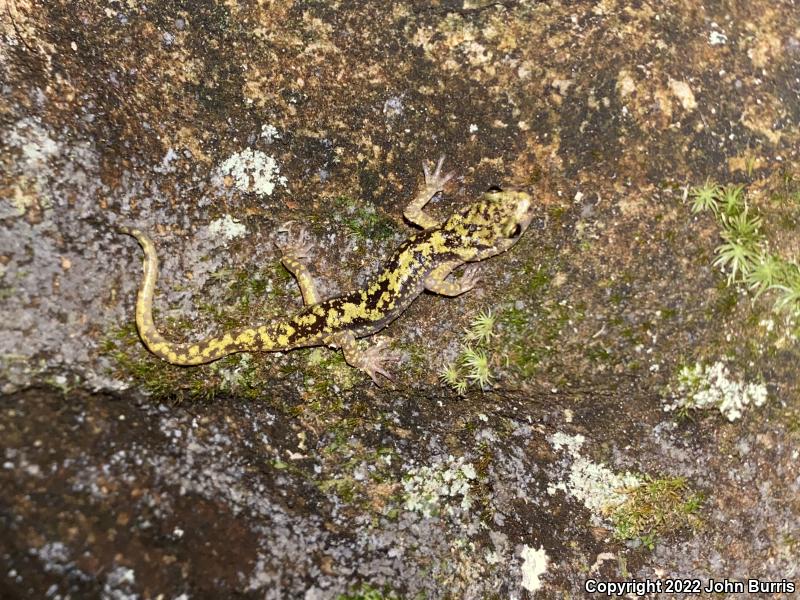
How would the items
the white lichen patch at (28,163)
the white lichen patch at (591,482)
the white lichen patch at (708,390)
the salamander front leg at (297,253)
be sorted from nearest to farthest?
the white lichen patch at (28,163)
the white lichen patch at (708,390)
the white lichen patch at (591,482)
the salamander front leg at (297,253)

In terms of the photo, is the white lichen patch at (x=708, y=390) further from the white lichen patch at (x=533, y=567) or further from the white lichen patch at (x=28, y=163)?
the white lichen patch at (x=28, y=163)

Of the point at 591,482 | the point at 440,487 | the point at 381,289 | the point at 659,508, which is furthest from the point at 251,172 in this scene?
the point at 659,508

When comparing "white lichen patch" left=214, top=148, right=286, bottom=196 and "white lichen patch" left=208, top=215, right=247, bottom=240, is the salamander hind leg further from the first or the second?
"white lichen patch" left=214, top=148, right=286, bottom=196

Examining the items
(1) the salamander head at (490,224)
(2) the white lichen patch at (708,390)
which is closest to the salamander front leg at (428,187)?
(1) the salamander head at (490,224)

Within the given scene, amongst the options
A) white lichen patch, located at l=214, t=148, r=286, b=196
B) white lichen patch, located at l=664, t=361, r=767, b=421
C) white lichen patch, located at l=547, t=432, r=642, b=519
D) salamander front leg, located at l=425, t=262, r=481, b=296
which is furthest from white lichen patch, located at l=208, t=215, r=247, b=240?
white lichen patch, located at l=664, t=361, r=767, b=421

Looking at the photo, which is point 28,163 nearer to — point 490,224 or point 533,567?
point 490,224

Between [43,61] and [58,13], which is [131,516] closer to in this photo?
[43,61]
